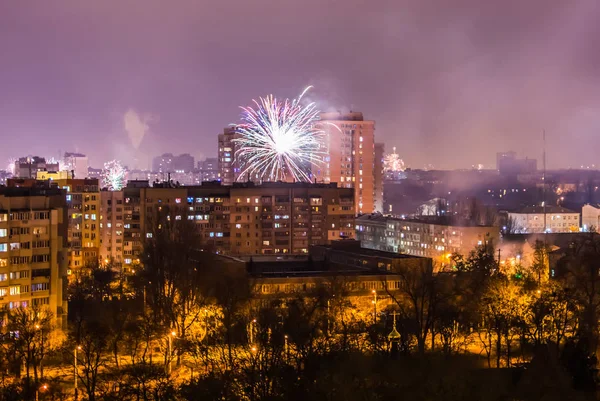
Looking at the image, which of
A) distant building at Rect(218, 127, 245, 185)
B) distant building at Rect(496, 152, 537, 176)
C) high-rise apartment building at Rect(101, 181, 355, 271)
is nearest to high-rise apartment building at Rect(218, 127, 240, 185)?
distant building at Rect(218, 127, 245, 185)

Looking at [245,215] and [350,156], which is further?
A: [350,156]

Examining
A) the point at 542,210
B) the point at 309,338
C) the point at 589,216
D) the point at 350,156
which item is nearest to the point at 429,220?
the point at 350,156

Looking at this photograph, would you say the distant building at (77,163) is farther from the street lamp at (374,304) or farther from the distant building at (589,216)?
the street lamp at (374,304)

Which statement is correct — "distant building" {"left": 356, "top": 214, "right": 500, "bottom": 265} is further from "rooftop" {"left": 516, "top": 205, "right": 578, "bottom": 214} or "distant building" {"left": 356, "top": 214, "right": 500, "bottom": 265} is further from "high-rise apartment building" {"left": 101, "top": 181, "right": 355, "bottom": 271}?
"rooftop" {"left": 516, "top": 205, "right": 578, "bottom": 214}

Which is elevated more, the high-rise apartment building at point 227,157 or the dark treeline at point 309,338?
the high-rise apartment building at point 227,157

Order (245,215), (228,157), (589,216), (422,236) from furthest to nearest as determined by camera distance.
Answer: (228,157), (589,216), (422,236), (245,215)

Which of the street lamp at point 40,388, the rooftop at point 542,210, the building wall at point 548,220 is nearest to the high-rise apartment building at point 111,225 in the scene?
the street lamp at point 40,388

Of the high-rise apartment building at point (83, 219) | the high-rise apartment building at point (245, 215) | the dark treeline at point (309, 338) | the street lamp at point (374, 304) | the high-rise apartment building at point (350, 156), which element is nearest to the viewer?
the dark treeline at point (309, 338)

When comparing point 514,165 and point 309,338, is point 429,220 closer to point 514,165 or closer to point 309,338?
point 309,338
